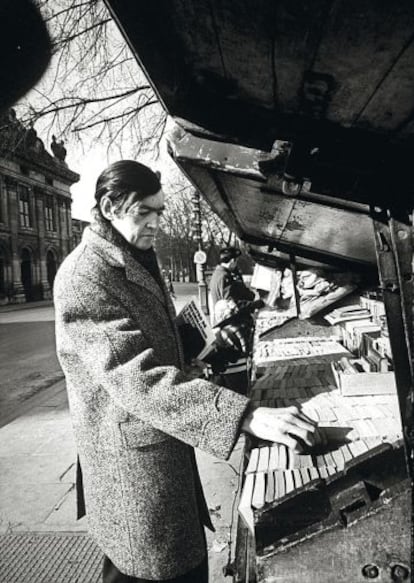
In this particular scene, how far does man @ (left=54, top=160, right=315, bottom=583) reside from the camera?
1378mm

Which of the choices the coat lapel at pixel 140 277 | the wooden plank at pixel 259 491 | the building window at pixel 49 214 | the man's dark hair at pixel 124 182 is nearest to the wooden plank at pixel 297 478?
the wooden plank at pixel 259 491

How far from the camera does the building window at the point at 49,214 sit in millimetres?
41250

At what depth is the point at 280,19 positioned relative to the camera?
87 centimetres

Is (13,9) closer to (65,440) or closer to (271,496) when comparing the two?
(271,496)

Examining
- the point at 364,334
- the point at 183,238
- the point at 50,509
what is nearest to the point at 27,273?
the point at 183,238

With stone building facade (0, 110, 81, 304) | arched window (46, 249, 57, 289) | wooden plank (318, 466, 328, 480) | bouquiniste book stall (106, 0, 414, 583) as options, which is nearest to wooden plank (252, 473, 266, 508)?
bouquiniste book stall (106, 0, 414, 583)

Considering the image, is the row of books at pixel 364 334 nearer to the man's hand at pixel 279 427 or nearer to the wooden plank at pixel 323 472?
the wooden plank at pixel 323 472

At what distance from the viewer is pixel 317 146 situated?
1275 mm

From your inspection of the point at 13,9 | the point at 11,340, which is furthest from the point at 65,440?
the point at 11,340

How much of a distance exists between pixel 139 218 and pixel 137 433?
2.78 feet

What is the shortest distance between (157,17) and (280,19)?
0.91ft

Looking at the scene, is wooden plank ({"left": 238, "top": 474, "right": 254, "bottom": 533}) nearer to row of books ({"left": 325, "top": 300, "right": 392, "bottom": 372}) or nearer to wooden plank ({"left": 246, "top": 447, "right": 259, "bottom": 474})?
wooden plank ({"left": 246, "top": 447, "right": 259, "bottom": 474})

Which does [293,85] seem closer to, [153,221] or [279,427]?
[153,221]

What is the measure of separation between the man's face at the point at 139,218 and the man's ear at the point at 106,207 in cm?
1
